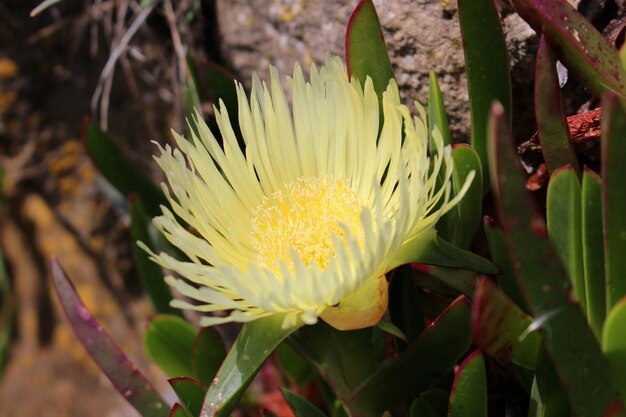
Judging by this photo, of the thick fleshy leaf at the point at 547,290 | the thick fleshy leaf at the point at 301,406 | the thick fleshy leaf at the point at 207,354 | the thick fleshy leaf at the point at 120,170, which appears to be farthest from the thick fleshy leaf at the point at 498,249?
the thick fleshy leaf at the point at 120,170

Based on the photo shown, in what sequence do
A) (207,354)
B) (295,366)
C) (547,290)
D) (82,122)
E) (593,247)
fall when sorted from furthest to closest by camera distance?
1. (82,122)
2. (295,366)
3. (207,354)
4. (593,247)
5. (547,290)

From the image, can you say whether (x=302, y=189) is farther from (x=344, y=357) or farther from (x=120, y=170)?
(x=120, y=170)

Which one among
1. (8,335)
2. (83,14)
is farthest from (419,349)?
(8,335)

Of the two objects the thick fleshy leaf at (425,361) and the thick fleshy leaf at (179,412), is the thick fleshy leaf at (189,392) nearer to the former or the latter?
the thick fleshy leaf at (179,412)

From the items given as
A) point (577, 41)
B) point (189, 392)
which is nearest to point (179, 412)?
point (189, 392)

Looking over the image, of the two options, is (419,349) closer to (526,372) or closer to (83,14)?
(526,372)

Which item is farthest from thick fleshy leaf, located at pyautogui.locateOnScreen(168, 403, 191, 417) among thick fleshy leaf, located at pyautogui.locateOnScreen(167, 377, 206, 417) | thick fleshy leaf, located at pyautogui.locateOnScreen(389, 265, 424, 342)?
thick fleshy leaf, located at pyautogui.locateOnScreen(389, 265, 424, 342)

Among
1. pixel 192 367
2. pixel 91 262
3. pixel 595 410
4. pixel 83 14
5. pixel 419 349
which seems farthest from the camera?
pixel 91 262
